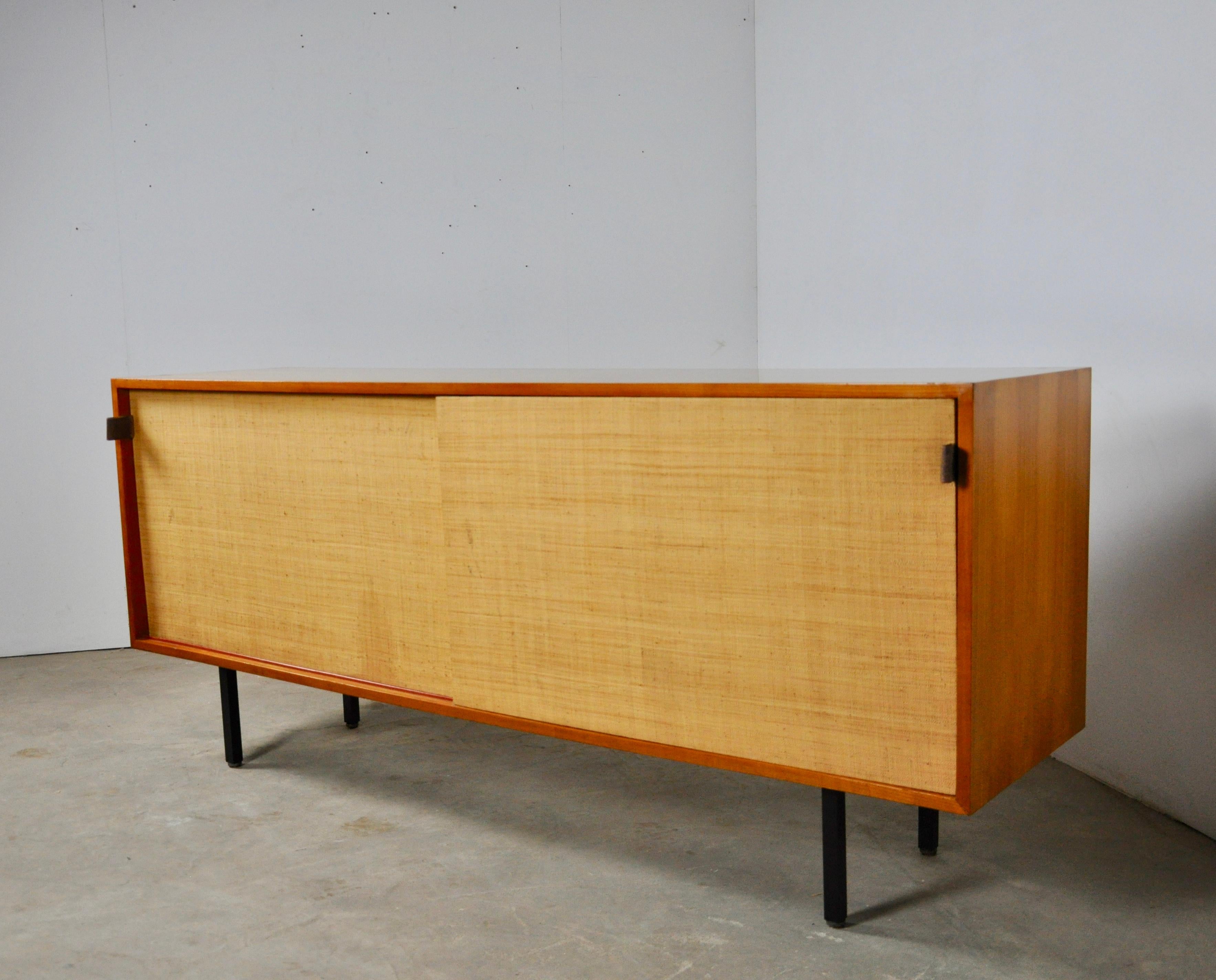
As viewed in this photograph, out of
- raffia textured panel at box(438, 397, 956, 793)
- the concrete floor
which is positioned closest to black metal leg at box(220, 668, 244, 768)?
the concrete floor

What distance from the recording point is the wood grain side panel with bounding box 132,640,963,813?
1.61 m

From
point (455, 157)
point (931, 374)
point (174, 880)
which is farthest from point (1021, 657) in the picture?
point (455, 157)

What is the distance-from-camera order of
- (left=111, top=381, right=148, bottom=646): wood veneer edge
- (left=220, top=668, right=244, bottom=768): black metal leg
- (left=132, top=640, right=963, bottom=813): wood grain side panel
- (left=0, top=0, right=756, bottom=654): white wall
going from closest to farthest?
(left=132, top=640, right=963, bottom=813): wood grain side panel, (left=111, top=381, right=148, bottom=646): wood veneer edge, (left=220, top=668, right=244, bottom=768): black metal leg, (left=0, top=0, right=756, bottom=654): white wall

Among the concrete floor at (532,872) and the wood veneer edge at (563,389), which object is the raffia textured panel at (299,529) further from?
the concrete floor at (532,872)

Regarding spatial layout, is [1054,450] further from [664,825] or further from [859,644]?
[664,825]

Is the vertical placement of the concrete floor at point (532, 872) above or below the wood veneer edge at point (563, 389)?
below

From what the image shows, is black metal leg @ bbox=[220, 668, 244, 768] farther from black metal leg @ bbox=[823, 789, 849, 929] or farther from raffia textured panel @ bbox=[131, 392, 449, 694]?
black metal leg @ bbox=[823, 789, 849, 929]

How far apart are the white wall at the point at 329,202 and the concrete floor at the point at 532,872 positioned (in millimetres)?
1279

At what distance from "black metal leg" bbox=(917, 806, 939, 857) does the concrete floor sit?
0.7 inches

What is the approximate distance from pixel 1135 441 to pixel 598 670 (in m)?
1.15

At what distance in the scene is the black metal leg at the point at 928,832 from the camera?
201 centimetres

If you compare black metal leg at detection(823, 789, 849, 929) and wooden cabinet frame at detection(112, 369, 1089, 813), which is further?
black metal leg at detection(823, 789, 849, 929)

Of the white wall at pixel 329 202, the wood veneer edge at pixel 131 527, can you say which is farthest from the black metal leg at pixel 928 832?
the white wall at pixel 329 202

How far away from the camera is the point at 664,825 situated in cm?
219
